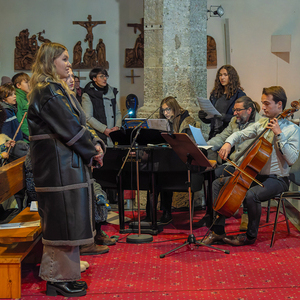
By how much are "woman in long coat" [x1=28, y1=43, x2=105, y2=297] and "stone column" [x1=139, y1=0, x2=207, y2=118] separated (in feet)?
9.71

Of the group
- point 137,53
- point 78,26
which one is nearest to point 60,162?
point 137,53

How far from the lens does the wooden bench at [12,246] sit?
294 centimetres

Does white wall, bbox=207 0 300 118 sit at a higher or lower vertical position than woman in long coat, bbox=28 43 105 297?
higher

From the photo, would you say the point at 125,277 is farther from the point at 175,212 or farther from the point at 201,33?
the point at 201,33

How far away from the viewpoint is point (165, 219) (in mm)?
5098

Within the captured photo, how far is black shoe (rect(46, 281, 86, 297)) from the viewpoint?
9.69 feet

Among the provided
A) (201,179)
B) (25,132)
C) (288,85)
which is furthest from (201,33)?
(288,85)

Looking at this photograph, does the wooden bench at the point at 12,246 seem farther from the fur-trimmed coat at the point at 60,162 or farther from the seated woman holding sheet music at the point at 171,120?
the seated woman holding sheet music at the point at 171,120

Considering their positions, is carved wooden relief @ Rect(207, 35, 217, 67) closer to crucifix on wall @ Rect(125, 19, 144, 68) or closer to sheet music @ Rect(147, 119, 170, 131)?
crucifix on wall @ Rect(125, 19, 144, 68)

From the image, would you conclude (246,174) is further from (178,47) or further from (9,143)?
(178,47)

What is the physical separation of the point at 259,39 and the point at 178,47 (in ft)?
14.7

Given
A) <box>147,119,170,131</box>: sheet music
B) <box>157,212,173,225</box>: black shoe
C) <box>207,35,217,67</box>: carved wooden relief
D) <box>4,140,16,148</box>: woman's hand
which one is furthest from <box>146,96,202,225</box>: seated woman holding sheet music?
<box>207,35,217,67</box>: carved wooden relief

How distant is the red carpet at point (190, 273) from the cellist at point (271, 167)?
0.13m

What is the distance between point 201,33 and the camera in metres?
5.82
